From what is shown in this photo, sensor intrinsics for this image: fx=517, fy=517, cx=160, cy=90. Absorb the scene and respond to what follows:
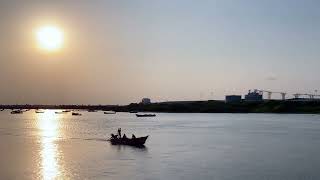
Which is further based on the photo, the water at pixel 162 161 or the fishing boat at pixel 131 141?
the fishing boat at pixel 131 141

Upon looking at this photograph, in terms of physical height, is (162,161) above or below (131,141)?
below

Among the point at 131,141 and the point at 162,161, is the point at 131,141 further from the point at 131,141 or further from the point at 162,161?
the point at 162,161

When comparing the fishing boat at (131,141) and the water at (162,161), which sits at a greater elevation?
the fishing boat at (131,141)

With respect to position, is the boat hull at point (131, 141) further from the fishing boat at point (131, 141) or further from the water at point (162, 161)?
the water at point (162, 161)

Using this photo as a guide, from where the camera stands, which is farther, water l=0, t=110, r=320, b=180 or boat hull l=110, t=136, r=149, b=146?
boat hull l=110, t=136, r=149, b=146

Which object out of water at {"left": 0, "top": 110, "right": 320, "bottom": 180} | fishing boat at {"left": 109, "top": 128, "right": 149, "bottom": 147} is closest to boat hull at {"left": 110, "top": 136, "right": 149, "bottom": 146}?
fishing boat at {"left": 109, "top": 128, "right": 149, "bottom": 147}

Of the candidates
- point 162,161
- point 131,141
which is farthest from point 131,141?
point 162,161

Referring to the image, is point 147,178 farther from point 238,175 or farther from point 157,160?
point 157,160

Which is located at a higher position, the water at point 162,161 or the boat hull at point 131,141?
the boat hull at point 131,141

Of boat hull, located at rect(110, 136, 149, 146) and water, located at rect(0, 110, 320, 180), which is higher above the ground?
boat hull, located at rect(110, 136, 149, 146)

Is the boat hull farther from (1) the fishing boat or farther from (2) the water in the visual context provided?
(2) the water

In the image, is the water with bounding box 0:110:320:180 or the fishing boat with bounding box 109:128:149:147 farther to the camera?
the fishing boat with bounding box 109:128:149:147

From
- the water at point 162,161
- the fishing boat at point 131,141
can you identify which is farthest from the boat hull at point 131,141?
the water at point 162,161

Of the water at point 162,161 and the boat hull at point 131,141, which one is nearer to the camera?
the water at point 162,161
